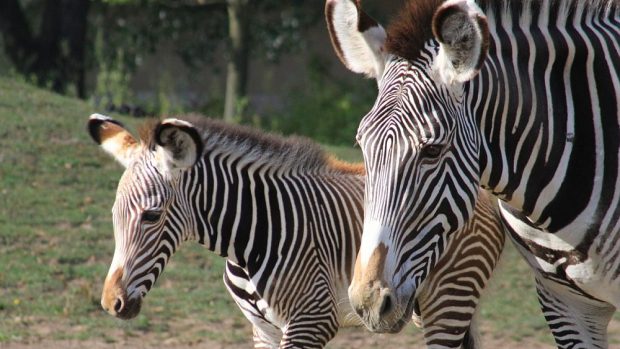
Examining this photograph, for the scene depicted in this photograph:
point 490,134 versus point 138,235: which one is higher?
point 490,134

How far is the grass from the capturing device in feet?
31.4

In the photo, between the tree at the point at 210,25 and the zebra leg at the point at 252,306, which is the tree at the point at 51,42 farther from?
the zebra leg at the point at 252,306

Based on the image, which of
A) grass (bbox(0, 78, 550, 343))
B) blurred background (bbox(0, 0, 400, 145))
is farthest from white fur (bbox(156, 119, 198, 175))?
blurred background (bbox(0, 0, 400, 145))

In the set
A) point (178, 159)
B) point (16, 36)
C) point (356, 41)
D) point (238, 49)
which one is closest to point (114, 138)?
point (178, 159)

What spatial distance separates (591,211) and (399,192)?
34.6 inches

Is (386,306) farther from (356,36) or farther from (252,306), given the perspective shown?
(252,306)

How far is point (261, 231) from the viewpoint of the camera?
20.7ft

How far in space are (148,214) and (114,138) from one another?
713 millimetres

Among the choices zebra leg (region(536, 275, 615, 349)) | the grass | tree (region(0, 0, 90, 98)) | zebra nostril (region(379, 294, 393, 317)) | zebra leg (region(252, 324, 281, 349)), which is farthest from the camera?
tree (region(0, 0, 90, 98))

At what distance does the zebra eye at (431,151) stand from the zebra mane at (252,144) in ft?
8.56

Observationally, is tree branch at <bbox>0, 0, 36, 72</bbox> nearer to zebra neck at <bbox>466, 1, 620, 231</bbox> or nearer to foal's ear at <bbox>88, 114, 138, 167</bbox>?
foal's ear at <bbox>88, 114, 138, 167</bbox>

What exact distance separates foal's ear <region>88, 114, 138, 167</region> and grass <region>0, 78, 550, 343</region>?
3.06 metres

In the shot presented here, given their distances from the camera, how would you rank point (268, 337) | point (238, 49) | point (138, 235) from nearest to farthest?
point (138, 235), point (268, 337), point (238, 49)

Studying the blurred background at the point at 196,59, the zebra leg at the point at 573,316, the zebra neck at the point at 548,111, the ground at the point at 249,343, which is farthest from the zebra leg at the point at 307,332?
the blurred background at the point at 196,59
